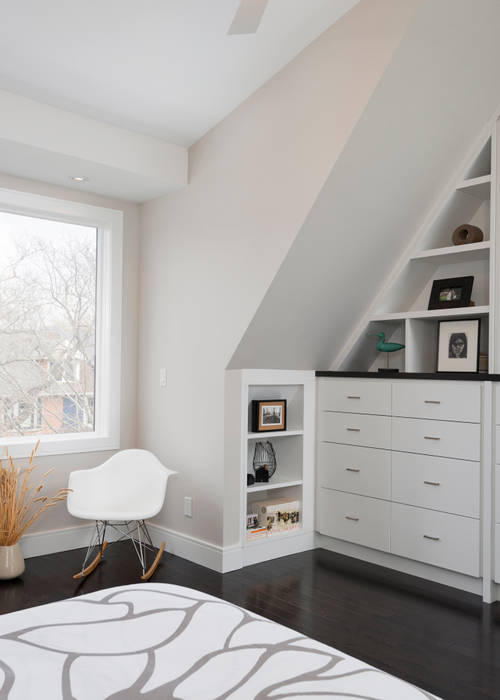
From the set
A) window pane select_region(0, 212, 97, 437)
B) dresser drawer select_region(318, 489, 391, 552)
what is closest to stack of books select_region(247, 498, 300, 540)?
dresser drawer select_region(318, 489, 391, 552)

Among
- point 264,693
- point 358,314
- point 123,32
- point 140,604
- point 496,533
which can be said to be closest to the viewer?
point 264,693

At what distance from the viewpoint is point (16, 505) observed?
3469 millimetres

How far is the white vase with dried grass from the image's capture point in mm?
3357

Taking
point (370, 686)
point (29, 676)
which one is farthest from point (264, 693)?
point (29, 676)

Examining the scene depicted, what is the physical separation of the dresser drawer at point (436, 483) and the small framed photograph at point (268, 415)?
77cm

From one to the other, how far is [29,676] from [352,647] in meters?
1.65

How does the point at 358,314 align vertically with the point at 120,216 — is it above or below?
below

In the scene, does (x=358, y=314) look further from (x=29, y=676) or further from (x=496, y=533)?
(x=29, y=676)

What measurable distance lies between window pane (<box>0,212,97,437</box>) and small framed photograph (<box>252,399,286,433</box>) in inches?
46.9

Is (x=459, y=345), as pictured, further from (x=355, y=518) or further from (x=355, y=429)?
(x=355, y=518)

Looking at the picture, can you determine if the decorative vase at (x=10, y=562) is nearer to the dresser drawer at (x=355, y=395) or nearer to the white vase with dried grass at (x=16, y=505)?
the white vase with dried grass at (x=16, y=505)

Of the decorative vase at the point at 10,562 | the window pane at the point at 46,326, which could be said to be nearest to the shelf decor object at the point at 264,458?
the window pane at the point at 46,326

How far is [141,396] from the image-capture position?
4.31 m

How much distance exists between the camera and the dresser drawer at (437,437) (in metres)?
3.19
